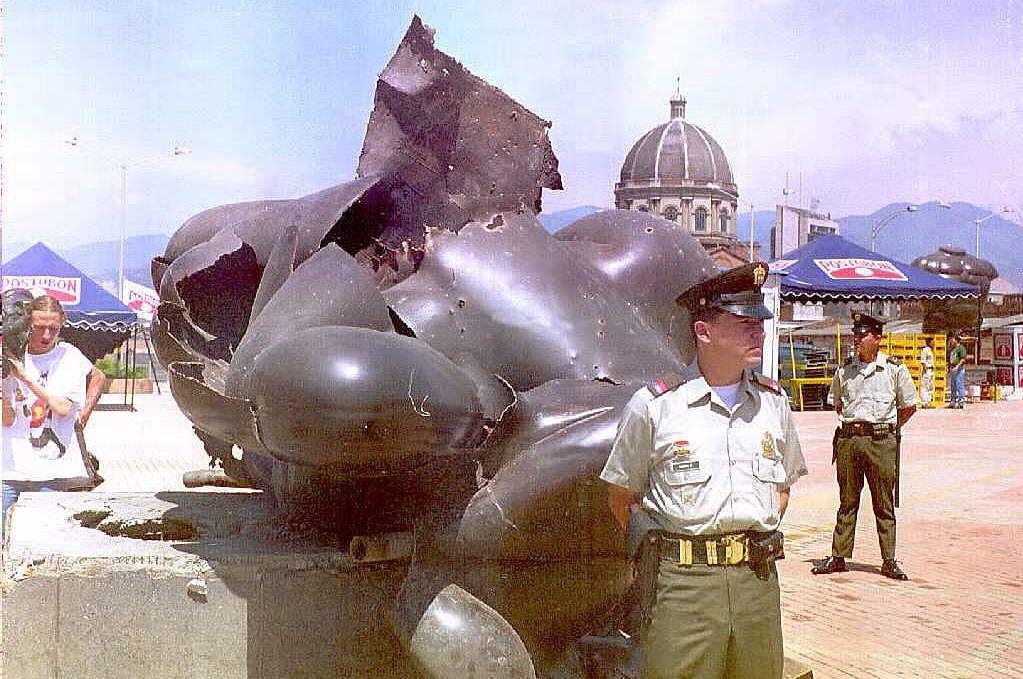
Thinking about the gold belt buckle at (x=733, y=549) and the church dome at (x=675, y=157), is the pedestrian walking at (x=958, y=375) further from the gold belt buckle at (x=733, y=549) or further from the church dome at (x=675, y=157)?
the gold belt buckle at (x=733, y=549)

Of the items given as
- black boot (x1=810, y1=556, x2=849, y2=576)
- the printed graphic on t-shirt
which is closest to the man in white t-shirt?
the printed graphic on t-shirt

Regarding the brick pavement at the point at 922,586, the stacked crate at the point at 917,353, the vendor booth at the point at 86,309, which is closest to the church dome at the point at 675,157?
the brick pavement at the point at 922,586

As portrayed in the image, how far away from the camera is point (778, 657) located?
9.52 feet

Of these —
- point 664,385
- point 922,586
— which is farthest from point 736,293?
point 922,586

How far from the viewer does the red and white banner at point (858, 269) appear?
18.6 m

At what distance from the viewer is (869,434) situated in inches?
274

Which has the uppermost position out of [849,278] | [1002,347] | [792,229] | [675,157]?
[792,229]

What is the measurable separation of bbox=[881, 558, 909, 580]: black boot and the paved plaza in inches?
3.7

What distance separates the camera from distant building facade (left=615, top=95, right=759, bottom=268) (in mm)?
4230

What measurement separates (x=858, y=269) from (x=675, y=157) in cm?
576

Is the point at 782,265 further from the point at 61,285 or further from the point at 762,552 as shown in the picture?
the point at 762,552

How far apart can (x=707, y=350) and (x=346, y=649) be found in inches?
62.9

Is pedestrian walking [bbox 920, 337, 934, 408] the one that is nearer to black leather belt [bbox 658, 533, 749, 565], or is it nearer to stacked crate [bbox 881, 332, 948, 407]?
stacked crate [bbox 881, 332, 948, 407]

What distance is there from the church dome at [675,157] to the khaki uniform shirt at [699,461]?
106 cm
